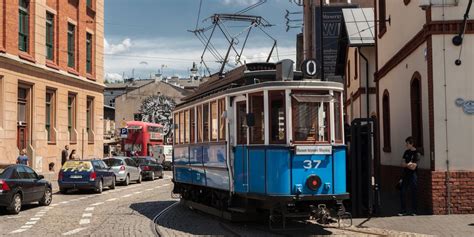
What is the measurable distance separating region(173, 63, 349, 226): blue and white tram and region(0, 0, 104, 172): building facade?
1841 cm

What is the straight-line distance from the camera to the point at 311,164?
37.1ft

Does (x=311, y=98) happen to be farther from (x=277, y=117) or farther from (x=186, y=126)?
(x=186, y=126)

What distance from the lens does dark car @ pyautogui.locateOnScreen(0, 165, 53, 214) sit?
1535 cm

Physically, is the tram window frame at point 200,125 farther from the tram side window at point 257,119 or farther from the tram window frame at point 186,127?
the tram side window at point 257,119

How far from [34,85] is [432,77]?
2315 centimetres

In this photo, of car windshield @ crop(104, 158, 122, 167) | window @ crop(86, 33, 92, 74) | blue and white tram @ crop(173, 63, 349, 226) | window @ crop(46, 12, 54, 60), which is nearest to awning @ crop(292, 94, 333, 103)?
blue and white tram @ crop(173, 63, 349, 226)

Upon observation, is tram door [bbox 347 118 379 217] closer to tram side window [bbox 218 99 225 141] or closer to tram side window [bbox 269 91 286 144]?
tram side window [bbox 269 91 286 144]

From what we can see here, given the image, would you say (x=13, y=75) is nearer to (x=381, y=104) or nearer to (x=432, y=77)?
(x=381, y=104)

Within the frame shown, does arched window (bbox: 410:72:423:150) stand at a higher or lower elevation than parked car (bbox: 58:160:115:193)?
higher

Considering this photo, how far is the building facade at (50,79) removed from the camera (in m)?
28.4

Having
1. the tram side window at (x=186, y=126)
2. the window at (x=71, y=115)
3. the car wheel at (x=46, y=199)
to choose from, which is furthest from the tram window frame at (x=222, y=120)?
the window at (x=71, y=115)

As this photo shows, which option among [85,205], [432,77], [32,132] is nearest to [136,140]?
[32,132]

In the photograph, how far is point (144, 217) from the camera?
14.9 m

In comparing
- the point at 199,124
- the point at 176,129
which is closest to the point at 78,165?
the point at 176,129
